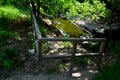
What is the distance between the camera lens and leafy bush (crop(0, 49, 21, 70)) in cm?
795

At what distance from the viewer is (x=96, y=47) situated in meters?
10.7

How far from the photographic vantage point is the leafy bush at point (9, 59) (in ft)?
26.1

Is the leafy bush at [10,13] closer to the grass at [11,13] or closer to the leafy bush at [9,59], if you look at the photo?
the grass at [11,13]

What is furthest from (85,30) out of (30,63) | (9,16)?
(30,63)

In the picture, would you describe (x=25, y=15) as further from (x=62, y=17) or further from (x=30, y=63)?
(x=30, y=63)

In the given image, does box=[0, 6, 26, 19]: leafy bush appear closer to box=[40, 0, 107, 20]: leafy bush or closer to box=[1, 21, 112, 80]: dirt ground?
box=[40, 0, 107, 20]: leafy bush

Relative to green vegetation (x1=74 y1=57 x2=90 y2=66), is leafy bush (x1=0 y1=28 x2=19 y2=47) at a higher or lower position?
higher

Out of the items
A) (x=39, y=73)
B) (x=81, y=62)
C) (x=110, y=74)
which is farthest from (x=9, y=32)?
(x=110, y=74)

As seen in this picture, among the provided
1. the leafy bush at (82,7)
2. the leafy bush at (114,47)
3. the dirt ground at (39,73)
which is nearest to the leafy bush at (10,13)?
the leafy bush at (82,7)

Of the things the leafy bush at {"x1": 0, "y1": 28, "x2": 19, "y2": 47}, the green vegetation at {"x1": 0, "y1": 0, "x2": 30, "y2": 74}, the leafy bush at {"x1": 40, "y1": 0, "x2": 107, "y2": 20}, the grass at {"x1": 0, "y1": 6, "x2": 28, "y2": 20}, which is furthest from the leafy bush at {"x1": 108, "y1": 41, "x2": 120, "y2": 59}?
the grass at {"x1": 0, "y1": 6, "x2": 28, "y2": 20}

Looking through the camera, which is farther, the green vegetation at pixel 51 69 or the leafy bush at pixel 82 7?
the leafy bush at pixel 82 7

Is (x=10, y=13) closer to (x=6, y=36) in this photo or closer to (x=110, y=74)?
(x=6, y=36)

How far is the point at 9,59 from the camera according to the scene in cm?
831

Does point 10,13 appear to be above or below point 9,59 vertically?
above
